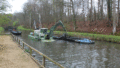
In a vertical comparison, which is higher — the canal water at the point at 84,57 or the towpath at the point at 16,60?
the towpath at the point at 16,60

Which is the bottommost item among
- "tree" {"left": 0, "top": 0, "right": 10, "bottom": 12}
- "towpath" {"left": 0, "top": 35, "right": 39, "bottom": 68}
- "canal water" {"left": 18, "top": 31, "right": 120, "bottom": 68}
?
"canal water" {"left": 18, "top": 31, "right": 120, "bottom": 68}

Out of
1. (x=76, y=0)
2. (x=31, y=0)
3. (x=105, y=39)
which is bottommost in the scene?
(x=105, y=39)

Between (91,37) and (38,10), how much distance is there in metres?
42.3

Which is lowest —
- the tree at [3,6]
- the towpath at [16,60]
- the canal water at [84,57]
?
the canal water at [84,57]

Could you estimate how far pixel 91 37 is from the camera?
25.8 meters

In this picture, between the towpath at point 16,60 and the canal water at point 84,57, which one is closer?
the towpath at point 16,60

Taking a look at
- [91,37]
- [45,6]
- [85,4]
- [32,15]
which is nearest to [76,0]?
[85,4]

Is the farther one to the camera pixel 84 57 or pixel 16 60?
pixel 84 57

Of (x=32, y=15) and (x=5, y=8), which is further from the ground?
(x=32, y=15)

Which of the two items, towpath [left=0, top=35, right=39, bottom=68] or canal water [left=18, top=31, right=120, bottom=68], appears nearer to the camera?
towpath [left=0, top=35, right=39, bottom=68]

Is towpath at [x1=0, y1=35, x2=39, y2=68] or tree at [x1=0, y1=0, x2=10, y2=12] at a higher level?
tree at [x1=0, y1=0, x2=10, y2=12]

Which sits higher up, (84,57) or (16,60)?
(16,60)

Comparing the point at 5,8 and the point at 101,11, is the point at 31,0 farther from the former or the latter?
the point at 5,8

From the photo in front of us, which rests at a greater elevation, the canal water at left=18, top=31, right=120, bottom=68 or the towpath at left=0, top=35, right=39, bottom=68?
the towpath at left=0, top=35, right=39, bottom=68
